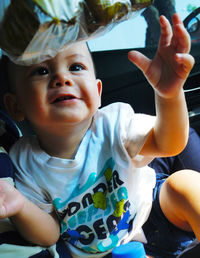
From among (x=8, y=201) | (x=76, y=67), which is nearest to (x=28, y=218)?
(x=8, y=201)

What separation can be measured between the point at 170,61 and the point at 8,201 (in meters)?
0.43

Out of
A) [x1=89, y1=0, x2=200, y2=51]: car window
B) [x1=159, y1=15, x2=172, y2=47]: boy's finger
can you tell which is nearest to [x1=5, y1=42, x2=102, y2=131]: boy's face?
[x1=159, y1=15, x2=172, y2=47]: boy's finger

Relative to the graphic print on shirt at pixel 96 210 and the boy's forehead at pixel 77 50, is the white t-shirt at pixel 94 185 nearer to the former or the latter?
the graphic print on shirt at pixel 96 210

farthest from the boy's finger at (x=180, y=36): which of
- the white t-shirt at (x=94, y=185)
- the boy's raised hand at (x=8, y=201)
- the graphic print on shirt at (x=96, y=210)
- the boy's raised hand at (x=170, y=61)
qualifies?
the boy's raised hand at (x=8, y=201)

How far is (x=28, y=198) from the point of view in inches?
34.9

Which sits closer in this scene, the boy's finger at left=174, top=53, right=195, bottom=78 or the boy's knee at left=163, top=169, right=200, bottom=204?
the boy's finger at left=174, top=53, right=195, bottom=78

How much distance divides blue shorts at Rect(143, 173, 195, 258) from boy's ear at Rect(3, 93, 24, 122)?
440mm

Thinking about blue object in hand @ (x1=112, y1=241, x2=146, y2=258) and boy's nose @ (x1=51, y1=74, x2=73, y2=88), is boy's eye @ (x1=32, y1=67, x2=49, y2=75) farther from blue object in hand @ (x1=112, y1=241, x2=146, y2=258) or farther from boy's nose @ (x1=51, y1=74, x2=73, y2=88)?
blue object in hand @ (x1=112, y1=241, x2=146, y2=258)

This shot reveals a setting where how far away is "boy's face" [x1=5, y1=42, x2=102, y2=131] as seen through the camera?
2.69ft

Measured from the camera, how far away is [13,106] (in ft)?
3.27

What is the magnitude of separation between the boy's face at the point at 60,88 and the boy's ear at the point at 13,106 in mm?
87

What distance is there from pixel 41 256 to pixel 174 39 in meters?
0.53

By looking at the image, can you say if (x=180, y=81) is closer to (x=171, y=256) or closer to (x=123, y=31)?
(x=171, y=256)

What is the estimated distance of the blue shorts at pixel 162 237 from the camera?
0.95 m
